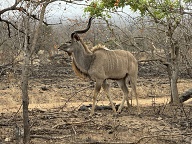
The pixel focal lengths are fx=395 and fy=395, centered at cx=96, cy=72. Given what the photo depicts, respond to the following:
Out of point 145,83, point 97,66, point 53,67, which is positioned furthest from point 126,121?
point 53,67

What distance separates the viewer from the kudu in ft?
31.2

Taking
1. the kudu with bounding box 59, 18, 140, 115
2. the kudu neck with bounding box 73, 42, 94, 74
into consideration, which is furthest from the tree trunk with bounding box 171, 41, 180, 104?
the kudu neck with bounding box 73, 42, 94, 74

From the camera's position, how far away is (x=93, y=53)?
984 centimetres

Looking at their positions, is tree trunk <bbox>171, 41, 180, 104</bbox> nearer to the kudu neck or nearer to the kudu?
the kudu

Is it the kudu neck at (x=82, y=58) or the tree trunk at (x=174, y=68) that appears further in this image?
the tree trunk at (x=174, y=68)

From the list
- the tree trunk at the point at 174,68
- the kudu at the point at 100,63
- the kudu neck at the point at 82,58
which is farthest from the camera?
the tree trunk at the point at 174,68

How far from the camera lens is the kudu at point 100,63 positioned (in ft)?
31.2

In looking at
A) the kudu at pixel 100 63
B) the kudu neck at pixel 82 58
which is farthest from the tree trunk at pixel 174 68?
the kudu neck at pixel 82 58

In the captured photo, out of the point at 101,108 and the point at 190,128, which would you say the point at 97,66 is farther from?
the point at 190,128

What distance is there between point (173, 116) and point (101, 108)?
7.21 feet

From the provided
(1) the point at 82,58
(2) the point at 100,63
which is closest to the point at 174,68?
(2) the point at 100,63

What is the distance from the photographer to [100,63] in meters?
9.59

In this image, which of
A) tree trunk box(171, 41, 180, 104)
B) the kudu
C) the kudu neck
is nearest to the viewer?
the kudu

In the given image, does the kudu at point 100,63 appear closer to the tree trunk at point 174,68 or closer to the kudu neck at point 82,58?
the kudu neck at point 82,58
